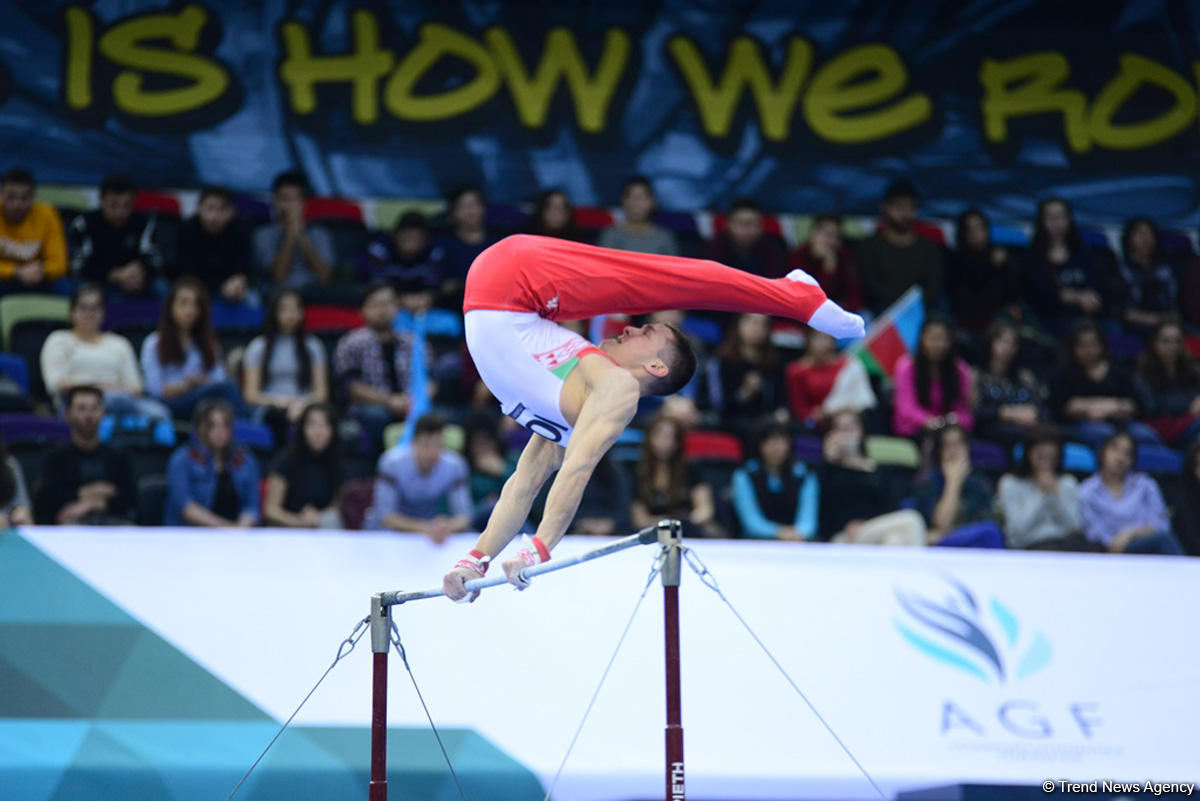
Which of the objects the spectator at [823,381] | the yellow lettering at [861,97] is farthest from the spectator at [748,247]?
the yellow lettering at [861,97]

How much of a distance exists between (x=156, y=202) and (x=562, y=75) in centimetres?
300

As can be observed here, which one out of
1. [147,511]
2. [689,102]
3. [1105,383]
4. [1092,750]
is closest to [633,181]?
[689,102]

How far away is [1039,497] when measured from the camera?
7.04m

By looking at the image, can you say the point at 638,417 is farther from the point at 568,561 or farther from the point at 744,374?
the point at 568,561

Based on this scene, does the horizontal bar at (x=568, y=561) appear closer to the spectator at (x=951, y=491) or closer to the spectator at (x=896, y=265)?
the spectator at (x=951, y=491)

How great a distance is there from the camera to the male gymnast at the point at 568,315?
166 inches

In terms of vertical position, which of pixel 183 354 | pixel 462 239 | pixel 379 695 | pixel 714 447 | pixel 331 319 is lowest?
pixel 379 695

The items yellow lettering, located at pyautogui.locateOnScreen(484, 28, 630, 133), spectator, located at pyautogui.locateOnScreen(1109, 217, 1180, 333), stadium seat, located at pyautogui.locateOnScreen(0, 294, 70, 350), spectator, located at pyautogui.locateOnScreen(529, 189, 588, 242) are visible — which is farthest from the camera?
yellow lettering, located at pyautogui.locateOnScreen(484, 28, 630, 133)

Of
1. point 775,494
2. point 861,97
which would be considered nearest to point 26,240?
point 775,494

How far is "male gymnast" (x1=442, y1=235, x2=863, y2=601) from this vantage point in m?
4.21

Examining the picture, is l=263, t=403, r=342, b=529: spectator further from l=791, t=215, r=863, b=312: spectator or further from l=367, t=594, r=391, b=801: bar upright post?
l=791, t=215, r=863, b=312: spectator

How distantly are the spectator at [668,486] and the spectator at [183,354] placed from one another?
6.95ft

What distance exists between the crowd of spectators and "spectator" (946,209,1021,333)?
0.05 feet

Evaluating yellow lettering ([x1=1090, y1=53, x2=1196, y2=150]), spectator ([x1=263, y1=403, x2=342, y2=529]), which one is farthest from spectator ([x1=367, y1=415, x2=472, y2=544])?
yellow lettering ([x1=1090, y1=53, x2=1196, y2=150])
